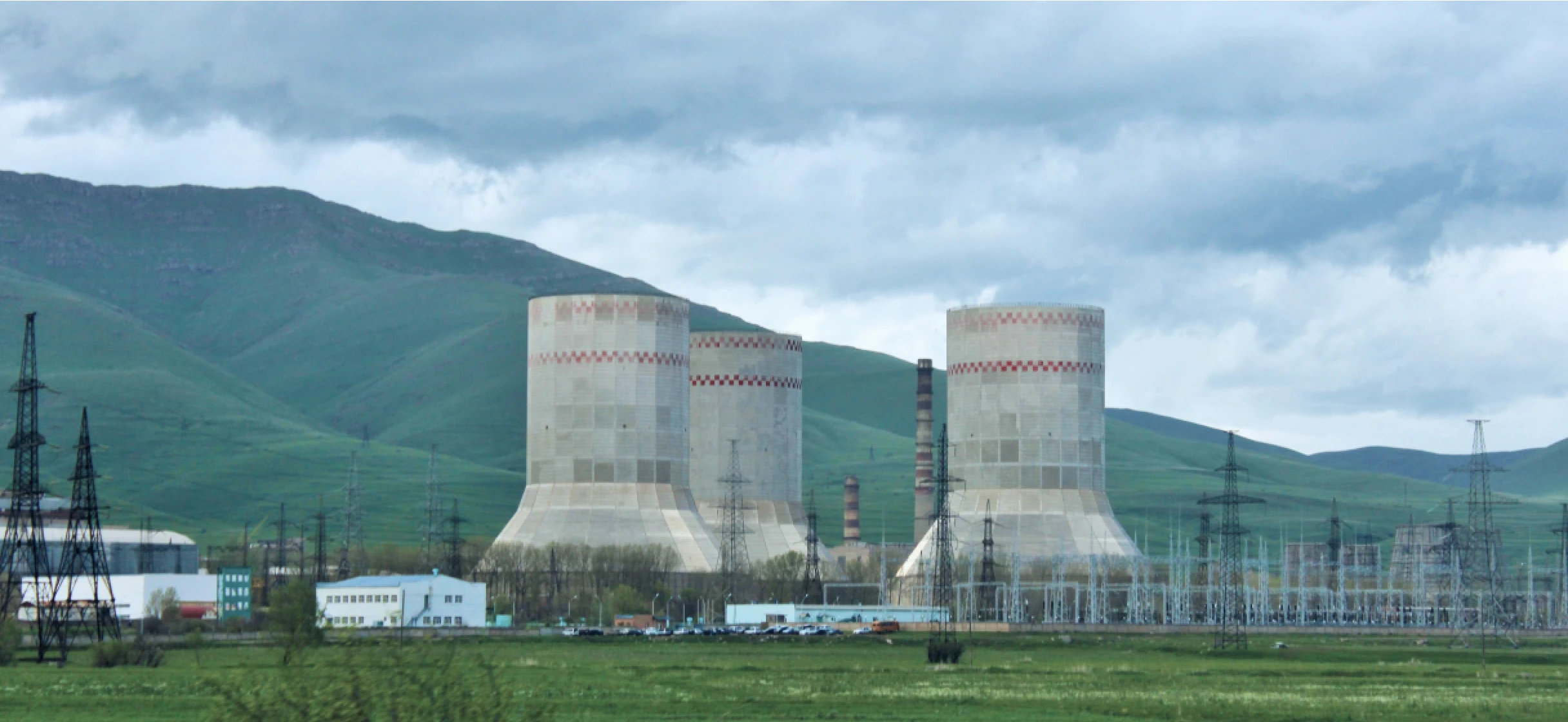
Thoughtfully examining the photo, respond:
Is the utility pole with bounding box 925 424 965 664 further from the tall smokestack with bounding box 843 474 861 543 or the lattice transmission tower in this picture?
the tall smokestack with bounding box 843 474 861 543

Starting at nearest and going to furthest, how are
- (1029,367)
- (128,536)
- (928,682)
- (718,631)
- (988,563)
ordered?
1. (928,682)
2. (718,631)
3. (988,563)
4. (1029,367)
5. (128,536)

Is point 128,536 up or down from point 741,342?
down

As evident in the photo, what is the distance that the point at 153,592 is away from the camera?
387 ft

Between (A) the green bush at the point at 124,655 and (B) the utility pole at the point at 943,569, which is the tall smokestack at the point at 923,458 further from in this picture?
(A) the green bush at the point at 124,655

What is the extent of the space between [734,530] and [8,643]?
45.7 metres

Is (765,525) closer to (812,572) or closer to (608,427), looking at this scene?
(812,572)

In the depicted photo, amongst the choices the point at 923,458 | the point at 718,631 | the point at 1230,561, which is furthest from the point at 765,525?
the point at 718,631

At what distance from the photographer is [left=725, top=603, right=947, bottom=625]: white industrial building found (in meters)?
104

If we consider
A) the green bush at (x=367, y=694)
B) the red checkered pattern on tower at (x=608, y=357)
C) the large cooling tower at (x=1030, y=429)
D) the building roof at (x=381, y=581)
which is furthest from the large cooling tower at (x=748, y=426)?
the green bush at (x=367, y=694)

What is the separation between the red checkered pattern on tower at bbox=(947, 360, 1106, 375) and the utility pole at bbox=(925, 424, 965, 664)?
3.60m

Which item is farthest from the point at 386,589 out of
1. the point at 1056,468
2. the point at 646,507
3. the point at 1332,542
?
the point at 1332,542

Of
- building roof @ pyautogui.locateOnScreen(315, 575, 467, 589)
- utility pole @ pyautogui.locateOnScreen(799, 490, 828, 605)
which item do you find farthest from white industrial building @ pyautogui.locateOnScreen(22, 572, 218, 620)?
utility pole @ pyautogui.locateOnScreen(799, 490, 828, 605)

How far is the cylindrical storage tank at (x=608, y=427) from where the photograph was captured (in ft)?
347

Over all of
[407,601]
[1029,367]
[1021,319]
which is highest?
[1021,319]
